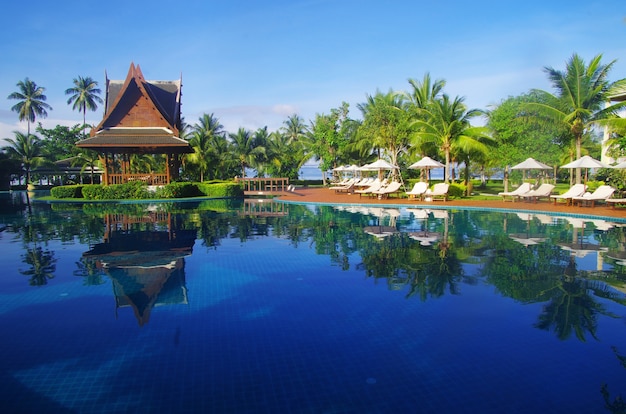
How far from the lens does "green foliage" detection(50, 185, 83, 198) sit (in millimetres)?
24297

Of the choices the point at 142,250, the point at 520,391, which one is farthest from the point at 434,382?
the point at 142,250

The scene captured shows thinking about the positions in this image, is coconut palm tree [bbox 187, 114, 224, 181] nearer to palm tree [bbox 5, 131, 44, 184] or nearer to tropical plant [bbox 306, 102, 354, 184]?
tropical plant [bbox 306, 102, 354, 184]

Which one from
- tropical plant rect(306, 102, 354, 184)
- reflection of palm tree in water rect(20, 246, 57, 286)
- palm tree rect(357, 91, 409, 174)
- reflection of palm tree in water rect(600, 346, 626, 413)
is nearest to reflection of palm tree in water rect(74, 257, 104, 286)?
reflection of palm tree in water rect(20, 246, 57, 286)

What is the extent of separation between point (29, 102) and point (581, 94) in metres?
52.0

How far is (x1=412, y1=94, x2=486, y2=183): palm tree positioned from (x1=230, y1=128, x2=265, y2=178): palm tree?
15929 millimetres

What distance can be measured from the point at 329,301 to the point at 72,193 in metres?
23.4

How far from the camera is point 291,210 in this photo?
18.2m

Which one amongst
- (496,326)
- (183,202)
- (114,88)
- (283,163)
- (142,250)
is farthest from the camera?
(283,163)

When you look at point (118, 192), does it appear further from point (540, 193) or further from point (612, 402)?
point (612, 402)

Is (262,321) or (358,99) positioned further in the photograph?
(358,99)

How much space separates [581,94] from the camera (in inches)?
770

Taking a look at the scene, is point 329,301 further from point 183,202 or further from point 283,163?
point 283,163

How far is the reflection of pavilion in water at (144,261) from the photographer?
242 inches

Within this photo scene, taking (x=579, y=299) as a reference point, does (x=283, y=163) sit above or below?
above
